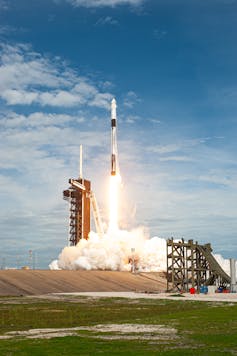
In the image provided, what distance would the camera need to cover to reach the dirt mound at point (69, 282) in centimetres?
7671

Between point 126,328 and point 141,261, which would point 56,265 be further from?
point 126,328

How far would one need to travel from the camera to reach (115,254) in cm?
12269

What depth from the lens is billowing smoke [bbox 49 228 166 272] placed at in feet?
388

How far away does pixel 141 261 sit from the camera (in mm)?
131500

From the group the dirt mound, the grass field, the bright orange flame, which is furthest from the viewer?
the bright orange flame

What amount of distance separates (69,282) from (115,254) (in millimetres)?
34734

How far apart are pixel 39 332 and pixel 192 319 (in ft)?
34.1

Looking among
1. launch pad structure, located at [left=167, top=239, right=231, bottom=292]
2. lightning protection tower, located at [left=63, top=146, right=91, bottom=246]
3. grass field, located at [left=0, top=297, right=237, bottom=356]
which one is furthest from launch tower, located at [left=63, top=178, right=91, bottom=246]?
grass field, located at [left=0, top=297, right=237, bottom=356]

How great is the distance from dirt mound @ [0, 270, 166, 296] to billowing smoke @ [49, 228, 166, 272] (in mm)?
6969

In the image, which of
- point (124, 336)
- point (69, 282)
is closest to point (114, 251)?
point (69, 282)

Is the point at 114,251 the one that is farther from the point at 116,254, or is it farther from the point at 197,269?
the point at 197,269

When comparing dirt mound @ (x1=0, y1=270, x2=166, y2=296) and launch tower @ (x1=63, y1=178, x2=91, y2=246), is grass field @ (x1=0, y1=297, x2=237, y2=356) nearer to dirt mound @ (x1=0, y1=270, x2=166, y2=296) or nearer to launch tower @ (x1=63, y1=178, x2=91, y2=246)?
dirt mound @ (x1=0, y1=270, x2=166, y2=296)

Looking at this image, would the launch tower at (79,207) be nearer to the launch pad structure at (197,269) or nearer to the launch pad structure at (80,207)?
the launch pad structure at (80,207)

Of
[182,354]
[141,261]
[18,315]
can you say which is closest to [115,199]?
[141,261]
